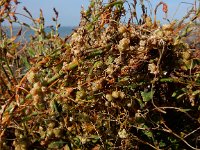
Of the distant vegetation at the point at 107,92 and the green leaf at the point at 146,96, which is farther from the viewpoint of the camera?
the green leaf at the point at 146,96

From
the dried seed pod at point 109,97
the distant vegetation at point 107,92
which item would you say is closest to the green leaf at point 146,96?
the distant vegetation at point 107,92

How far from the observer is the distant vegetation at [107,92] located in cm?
84

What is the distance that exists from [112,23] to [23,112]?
10.9 inches

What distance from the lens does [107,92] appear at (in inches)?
34.5

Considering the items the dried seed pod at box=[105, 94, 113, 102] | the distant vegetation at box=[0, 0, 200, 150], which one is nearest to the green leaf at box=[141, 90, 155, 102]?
the distant vegetation at box=[0, 0, 200, 150]

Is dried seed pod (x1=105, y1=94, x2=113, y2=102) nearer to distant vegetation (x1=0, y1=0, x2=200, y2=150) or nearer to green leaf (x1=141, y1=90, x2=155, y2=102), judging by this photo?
distant vegetation (x1=0, y1=0, x2=200, y2=150)

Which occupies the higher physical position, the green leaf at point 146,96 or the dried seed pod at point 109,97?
the dried seed pod at point 109,97

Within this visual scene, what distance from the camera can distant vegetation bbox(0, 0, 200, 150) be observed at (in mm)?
840

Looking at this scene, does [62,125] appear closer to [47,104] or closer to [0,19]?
[47,104]

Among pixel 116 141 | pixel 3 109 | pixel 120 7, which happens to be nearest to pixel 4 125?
pixel 3 109

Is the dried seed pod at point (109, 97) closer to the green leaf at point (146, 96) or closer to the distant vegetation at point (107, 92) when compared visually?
the distant vegetation at point (107, 92)

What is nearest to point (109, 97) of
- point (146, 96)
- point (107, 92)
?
point (107, 92)

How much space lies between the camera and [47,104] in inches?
35.4

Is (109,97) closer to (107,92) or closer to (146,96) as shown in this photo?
(107,92)
